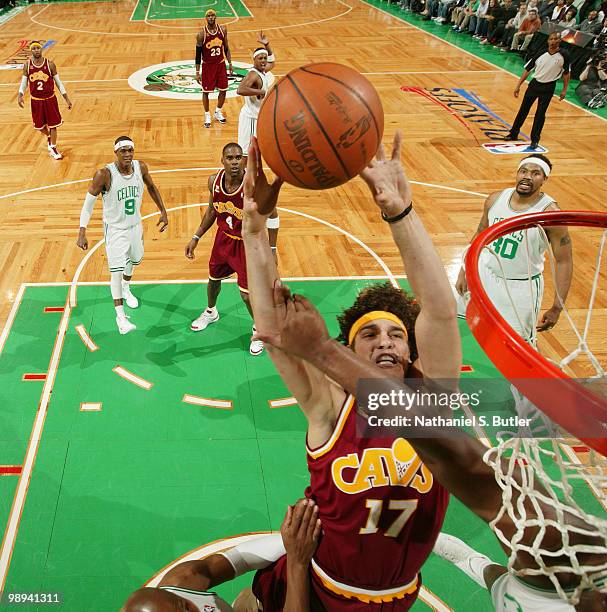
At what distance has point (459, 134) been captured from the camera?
10.4 m

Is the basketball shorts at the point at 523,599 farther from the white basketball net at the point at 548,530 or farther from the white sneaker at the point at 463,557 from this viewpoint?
the white sneaker at the point at 463,557

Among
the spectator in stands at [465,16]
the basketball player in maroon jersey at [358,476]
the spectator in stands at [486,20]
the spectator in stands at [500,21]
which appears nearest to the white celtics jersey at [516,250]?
the basketball player in maroon jersey at [358,476]

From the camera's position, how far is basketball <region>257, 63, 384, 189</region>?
7.34 ft

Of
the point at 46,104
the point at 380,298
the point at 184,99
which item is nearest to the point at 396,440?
the point at 380,298

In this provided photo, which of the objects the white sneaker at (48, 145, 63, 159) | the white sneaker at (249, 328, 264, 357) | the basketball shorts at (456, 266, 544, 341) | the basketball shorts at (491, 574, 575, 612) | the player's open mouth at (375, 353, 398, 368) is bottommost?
the white sneaker at (249, 328, 264, 357)

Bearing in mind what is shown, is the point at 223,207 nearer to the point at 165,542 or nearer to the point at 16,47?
the point at 165,542

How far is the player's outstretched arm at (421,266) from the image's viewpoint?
2.02 meters

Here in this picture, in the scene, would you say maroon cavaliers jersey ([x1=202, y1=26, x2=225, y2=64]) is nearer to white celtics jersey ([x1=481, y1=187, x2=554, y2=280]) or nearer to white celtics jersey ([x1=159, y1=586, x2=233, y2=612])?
white celtics jersey ([x1=481, y1=187, x2=554, y2=280])

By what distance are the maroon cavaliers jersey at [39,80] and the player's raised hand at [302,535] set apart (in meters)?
8.71

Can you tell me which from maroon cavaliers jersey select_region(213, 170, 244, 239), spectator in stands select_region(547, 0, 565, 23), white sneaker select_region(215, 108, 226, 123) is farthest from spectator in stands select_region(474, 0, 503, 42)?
maroon cavaliers jersey select_region(213, 170, 244, 239)

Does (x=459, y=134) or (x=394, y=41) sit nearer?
(x=459, y=134)

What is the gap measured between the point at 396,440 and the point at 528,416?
2219mm

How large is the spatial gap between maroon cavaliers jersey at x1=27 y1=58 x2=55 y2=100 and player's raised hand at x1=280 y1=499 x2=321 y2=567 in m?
8.71

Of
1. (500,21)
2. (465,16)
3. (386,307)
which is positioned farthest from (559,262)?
(465,16)
